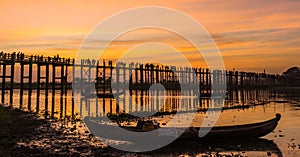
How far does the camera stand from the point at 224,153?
1609 centimetres

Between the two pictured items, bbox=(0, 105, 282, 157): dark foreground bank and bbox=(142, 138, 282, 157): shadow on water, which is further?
bbox=(142, 138, 282, 157): shadow on water

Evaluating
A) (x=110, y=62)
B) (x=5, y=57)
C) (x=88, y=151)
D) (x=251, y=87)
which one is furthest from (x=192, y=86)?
(x=88, y=151)

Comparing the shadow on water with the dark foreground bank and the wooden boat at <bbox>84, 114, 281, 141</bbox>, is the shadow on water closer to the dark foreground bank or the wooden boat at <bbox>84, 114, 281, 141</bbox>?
the dark foreground bank

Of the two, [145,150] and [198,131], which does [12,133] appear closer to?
[145,150]

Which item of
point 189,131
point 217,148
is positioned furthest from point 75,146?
point 217,148

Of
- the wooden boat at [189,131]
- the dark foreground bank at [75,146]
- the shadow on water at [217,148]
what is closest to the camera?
the dark foreground bank at [75,146]

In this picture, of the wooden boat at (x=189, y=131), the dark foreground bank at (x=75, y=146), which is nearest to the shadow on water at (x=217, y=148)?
the dark foreground bank at (x=75, y=146)

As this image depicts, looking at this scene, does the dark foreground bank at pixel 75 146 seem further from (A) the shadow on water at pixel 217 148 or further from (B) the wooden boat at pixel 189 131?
(B) the wooden boat at pixel 189 131

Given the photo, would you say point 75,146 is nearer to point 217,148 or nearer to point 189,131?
point 189,131

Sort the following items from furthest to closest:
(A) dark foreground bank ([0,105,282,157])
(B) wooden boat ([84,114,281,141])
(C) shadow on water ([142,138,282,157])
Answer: (B) wooden boat ([84,114,281,141])
(C) shadow on water ([142,138,282,157])
(A) dark foreground bank ([0,105,282,157])

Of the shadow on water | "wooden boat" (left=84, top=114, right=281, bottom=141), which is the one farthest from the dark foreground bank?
"wooden boat" (left=84, top=114, right=281, bottom=141)

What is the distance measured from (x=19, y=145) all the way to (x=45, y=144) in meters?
1.45

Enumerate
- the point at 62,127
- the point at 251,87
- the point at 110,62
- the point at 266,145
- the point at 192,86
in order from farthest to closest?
the point at 251,87 < the point at 192,86 < the point at 110,62 < the point at 62,127 < the point at 266,145

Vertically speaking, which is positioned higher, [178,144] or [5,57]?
[5,57]
